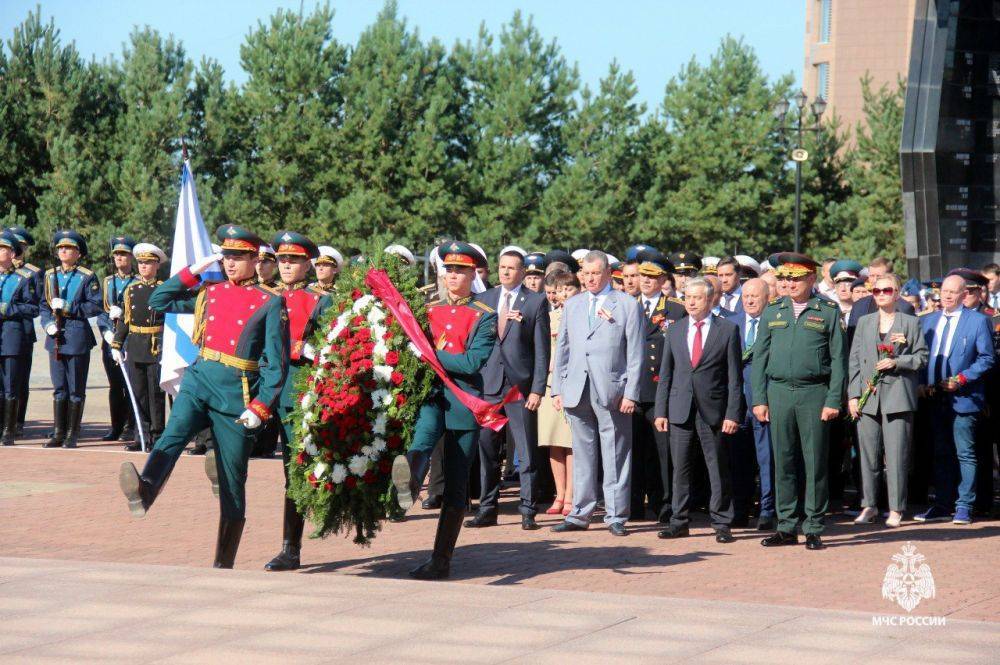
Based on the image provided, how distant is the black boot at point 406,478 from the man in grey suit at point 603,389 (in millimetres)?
2515

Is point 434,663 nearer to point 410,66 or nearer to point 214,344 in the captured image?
point 214,344

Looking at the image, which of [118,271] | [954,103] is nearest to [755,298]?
[118,271]

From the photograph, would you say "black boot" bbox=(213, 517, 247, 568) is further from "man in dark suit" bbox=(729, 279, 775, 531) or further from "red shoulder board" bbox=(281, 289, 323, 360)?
"man in dark suit" bbox=(729, 279, 775, 531)

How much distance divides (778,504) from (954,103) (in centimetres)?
1048

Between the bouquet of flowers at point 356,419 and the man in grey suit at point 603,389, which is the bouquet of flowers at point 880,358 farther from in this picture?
the bouquet of flowers at point 356,419

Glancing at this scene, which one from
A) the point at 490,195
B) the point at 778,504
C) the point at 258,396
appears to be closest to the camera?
the point at 258,396

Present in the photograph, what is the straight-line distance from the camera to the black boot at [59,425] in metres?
15.0

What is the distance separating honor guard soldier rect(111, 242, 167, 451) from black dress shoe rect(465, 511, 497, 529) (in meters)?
5.83

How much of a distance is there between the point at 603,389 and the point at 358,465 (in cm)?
273

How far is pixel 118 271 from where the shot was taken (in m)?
15.4

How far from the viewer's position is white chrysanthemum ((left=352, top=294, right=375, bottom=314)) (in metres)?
8.10

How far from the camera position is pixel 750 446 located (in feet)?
35.7

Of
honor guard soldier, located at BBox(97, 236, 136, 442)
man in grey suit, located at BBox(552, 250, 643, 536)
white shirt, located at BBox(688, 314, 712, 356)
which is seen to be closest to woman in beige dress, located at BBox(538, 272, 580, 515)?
man in grey suit, located at BBox(552, 250, 643, 536)

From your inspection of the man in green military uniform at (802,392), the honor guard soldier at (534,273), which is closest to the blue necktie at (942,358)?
the man in green military uniform at (802,392)
